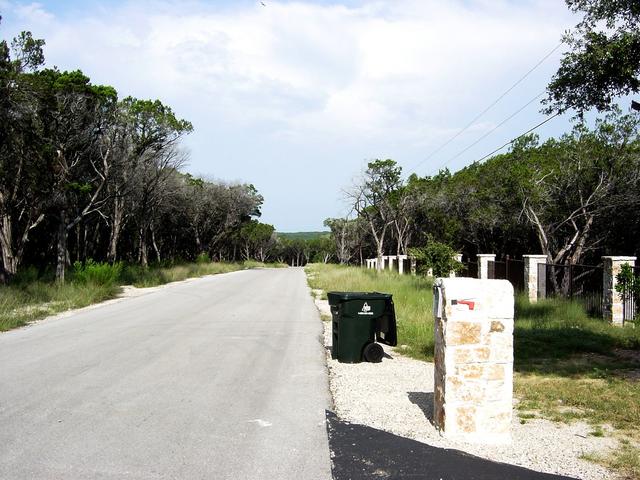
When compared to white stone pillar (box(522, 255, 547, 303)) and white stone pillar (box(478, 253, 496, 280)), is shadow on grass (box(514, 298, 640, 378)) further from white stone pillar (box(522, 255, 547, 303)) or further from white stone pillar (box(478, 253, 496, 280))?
white stone pillar (box(478, 253, 496, 280))

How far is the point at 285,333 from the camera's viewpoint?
12117mm

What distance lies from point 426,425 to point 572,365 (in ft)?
14.2

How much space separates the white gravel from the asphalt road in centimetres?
39

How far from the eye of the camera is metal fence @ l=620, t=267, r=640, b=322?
42.9 feet

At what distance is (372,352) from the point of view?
354 inches

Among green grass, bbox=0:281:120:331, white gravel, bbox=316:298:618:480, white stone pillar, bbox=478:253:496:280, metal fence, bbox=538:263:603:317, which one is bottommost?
white gravel, bbox=316:298:618:480

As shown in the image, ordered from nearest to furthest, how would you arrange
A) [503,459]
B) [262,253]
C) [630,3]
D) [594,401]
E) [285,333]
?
1. [503,459]
2. [594,401]
3. [630,3]
4. [285,333]
5. [262,253]

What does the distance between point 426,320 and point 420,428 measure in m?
7.26

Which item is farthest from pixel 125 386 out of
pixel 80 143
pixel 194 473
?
pixel 80 143

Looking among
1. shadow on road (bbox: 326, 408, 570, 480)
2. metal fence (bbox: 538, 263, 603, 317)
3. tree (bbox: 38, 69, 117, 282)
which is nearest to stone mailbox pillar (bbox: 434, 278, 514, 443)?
shadow on road (bbox: 326, 408, 570, 480)

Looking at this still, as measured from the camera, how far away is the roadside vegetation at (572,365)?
5957 millimetres

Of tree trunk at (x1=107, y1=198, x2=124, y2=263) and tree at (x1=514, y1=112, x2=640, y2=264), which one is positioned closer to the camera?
tree at (x1=514, y1=112, x2=640, y2=264)

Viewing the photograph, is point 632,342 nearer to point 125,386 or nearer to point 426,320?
point 426,320

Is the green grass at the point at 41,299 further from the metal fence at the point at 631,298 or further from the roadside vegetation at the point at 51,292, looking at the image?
the metal fence at the point at 631,298
